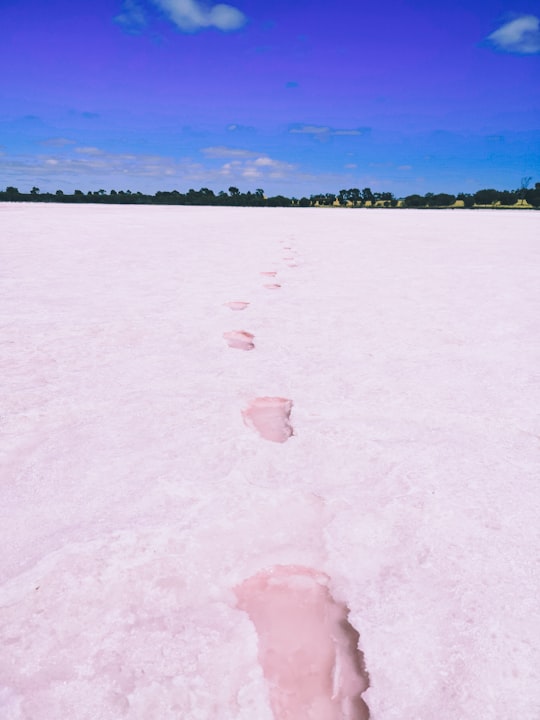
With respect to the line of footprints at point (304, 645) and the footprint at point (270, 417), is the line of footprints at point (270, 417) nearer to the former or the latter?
the footprint at point (270, 417)

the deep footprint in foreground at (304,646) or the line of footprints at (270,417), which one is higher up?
the deep footprint in foreground at (304,646)

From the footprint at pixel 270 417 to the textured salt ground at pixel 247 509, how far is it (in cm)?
6

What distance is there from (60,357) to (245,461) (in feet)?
4.71

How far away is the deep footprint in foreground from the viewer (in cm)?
86

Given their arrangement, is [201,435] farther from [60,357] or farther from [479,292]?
[479,292]

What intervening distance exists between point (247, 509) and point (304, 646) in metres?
0.43

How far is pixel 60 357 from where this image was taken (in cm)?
252

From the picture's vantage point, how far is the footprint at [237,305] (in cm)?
368

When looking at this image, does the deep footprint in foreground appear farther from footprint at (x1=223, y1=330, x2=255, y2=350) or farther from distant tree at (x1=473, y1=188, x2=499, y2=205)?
distant tree at (x1=473, y1=188, x2=499, y2=205)

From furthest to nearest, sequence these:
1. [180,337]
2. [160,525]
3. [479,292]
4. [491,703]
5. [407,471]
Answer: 1. [479,292]
2. [180,337]
3. [407,471]
4. [160,525]
5. [491,703]

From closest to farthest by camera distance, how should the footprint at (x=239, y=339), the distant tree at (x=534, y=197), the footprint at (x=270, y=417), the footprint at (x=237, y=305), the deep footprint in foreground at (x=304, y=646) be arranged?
1. the deep footprint in foreground at (x=304, y=646)
2. the footprint at (x=270, y=417)
3. the footprint at (x=239, y=339)
4. the footprint at (x=237, y=305)
5. the distant tree at (x=534, y=197)

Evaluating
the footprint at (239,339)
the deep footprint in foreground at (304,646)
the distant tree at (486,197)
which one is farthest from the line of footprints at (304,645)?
the distant tree at (486,197)

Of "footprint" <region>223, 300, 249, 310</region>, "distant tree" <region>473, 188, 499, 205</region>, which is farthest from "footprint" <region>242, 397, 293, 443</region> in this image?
"distant tree" <region>473, 188, 499, 205</region>

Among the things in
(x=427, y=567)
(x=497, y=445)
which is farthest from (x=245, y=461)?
(x=497, y=445)
